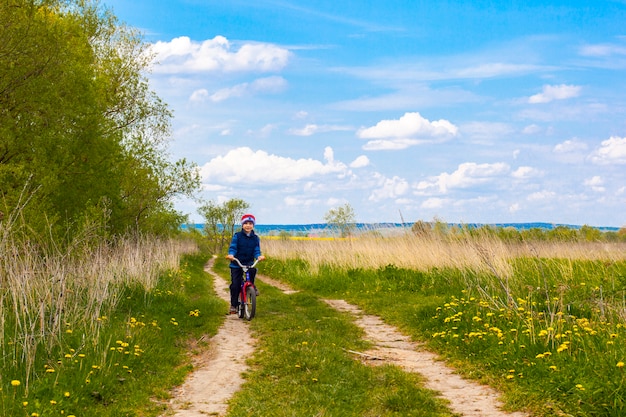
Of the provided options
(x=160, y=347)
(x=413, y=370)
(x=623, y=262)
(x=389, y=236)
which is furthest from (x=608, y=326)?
(x=389, y=236)

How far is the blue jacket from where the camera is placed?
39.4 ft

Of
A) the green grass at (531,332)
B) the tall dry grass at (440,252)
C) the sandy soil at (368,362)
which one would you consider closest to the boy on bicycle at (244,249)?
the sandy soil at (368,362)

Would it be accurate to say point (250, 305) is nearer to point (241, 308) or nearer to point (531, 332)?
point (241, 308)

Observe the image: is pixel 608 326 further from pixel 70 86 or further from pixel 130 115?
pixel 130 115

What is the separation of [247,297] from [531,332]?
630 centimetres

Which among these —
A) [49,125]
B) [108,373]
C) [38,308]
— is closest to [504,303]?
[108,373]

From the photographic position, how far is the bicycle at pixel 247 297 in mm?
11750

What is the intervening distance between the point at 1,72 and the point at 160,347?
11.2 metres

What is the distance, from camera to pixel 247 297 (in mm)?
11961

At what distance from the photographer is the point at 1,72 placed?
1543 centimetres

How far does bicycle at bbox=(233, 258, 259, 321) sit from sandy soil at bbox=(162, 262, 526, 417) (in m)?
0.46

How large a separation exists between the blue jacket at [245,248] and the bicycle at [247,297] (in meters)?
0.25

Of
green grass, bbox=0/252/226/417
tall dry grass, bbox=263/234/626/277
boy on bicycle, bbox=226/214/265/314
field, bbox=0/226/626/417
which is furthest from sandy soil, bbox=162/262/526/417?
tall dry grass, bbox=263/234/626/277

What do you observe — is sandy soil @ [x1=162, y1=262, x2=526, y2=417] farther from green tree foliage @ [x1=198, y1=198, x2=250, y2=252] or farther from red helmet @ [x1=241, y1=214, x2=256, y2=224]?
green tree foliage @ [x1=198, y1=198, x2=250, y2=252]
